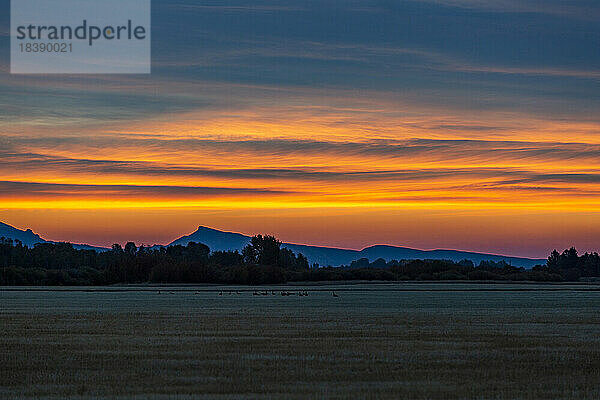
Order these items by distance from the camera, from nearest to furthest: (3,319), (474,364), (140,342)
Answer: (474,364), (140,342), (3,319)

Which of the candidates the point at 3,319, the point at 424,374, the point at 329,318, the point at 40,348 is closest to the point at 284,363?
the point at 424,374

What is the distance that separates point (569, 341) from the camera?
4447 centimetres

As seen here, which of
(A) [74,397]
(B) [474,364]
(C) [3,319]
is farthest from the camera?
(C) [3,319]

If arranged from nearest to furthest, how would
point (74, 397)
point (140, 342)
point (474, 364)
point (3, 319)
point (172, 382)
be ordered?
1. point (74, 397)
2. point (172, 382)
3. point (474, 364)
4. point (140, 342)
5. point (3, 319)

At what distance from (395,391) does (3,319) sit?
41836 millimetres

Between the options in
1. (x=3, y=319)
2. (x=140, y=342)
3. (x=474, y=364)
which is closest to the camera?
(x=474, y=364)

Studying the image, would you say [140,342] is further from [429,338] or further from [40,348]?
[429,338]

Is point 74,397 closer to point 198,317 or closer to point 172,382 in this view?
point 172,382

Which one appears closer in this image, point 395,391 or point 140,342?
point 395,391

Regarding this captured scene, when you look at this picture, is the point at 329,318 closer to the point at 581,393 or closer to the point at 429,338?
the point at 429,338

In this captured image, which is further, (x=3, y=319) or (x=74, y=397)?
(x=3, y=319)

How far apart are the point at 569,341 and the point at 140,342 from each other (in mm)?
A: 20573

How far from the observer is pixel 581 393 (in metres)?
27.8

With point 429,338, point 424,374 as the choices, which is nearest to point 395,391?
point 424,374
